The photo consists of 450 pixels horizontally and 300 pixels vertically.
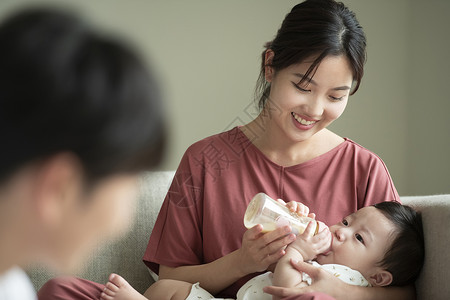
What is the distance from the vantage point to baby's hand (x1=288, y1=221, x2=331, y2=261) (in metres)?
1.55

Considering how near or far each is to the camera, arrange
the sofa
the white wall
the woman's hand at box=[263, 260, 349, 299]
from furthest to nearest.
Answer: the white wall
the sofa
the woman's hand at box=[263, 260, 349, 299]

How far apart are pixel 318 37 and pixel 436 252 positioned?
673 millimetres

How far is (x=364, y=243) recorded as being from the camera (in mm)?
1616

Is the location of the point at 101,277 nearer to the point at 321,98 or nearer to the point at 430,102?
the point at 321,98

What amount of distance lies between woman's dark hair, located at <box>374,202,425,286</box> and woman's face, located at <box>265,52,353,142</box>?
300mm

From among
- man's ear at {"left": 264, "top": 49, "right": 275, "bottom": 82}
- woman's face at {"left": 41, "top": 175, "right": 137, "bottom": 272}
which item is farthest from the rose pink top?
woman's face at {"left": 41, "top": 175, "right": 137, "bottom": 272}

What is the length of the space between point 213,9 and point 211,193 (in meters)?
1.36

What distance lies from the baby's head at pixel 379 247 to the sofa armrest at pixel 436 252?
0.03m

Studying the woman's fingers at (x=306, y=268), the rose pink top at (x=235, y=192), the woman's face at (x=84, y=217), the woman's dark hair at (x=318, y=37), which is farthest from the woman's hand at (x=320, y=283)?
the woman's face at (x=84, y=217)

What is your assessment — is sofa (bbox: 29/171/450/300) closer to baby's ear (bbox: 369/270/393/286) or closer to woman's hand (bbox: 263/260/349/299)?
baby's ear (bbox: 369/270/393/286)

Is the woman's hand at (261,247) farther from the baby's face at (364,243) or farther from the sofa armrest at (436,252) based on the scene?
the sofa armrest at (436,252)

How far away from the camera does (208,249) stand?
5.88 feet

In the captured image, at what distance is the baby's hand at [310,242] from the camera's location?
1551mm

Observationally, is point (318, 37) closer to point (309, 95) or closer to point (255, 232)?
point (309, 95)
